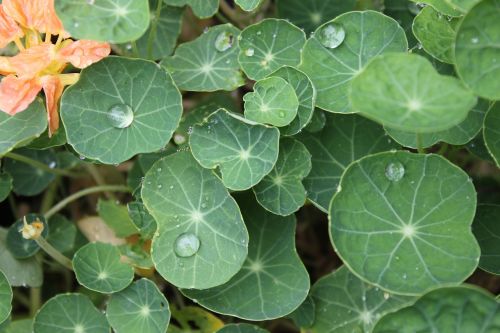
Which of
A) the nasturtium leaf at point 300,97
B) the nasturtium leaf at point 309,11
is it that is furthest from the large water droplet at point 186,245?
the nasturtium leaf at point 309,11

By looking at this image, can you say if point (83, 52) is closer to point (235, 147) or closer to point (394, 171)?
point (235, 147)

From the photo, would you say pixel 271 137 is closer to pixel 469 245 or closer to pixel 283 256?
pixel 283 256

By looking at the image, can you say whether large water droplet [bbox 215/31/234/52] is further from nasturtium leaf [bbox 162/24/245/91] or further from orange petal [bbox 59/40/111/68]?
orange petal [bbox 59/40/111/68]

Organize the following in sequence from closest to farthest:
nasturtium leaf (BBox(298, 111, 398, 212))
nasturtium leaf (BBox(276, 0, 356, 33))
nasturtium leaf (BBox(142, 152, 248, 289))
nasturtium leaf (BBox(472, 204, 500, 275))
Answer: nasturtium leaf (BBox(142, 152, 248, 289))
nasturtium leaf (BBox(472, 204, 500, 275))
nasturtium leaf (BBox(298, 111, 398, 212))
nasturtium leaf (BBox(276, 0, 356, 33))

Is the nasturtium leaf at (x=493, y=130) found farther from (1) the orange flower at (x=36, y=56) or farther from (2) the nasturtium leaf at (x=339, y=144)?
(1) the orange flower at (x=36, y=56)

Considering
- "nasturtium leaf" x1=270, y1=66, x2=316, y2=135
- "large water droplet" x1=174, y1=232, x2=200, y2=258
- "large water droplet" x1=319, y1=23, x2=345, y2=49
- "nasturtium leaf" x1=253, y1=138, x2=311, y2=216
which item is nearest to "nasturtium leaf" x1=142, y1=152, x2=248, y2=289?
"large water droplet" x1=174, y1=232, x2=200, y2=258

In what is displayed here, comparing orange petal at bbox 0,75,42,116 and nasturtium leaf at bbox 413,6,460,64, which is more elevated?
orange petal at bbox 0,75,42,116

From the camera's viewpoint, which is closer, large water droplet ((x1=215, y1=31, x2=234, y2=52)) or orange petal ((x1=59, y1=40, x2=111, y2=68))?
orange petal ((x1=59, y1=40, x2=111, y2=68))
